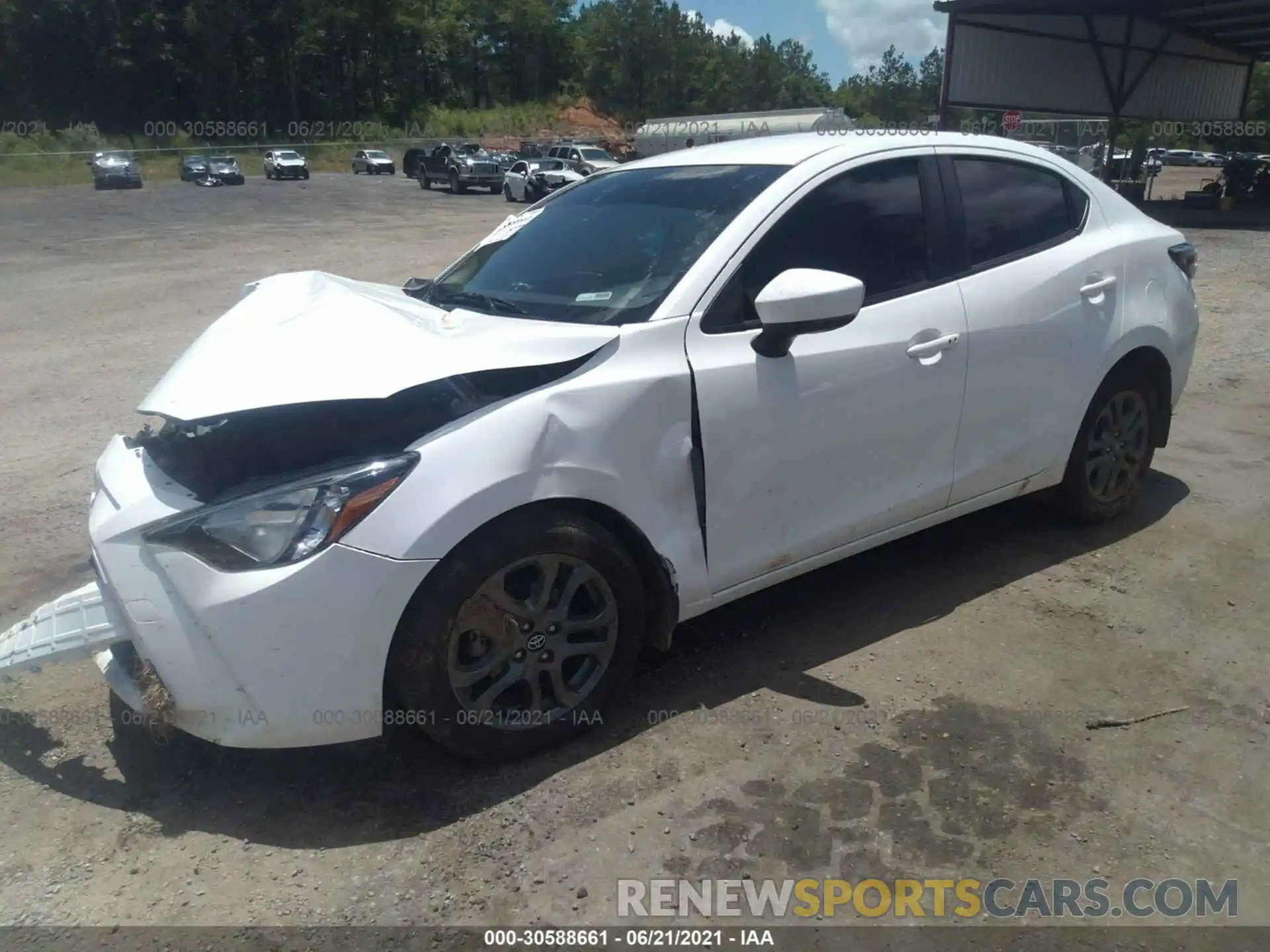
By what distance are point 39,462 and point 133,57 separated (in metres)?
77.7

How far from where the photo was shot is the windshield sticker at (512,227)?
4066 mm

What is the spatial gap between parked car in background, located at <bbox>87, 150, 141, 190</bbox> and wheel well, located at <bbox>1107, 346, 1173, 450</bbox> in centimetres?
4313

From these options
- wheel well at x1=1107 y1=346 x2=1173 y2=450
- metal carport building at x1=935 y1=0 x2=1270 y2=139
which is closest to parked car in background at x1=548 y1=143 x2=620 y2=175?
metal carport building at x1=935 y1=0 x2=1270 y2=139

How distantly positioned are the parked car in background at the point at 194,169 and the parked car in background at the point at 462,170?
1001 centimetres

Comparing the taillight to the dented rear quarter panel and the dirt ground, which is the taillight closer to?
the dirt ground

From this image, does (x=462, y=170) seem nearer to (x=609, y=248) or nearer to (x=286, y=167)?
(x=286, y=167)

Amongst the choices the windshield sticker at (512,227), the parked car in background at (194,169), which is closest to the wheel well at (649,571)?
the windshield sticker at (512,227)

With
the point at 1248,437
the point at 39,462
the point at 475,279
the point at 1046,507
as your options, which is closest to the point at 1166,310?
the point at 1046,507

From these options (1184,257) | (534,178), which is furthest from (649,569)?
(534,178)

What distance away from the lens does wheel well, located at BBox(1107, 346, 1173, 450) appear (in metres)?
4.48

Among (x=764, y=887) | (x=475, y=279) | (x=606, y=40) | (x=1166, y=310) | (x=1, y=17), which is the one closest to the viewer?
(x=764, y=887)

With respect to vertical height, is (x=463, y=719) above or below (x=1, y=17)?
below

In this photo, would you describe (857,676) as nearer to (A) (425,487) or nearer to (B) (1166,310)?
(A) (425,487)

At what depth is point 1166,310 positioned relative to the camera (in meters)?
4.56
